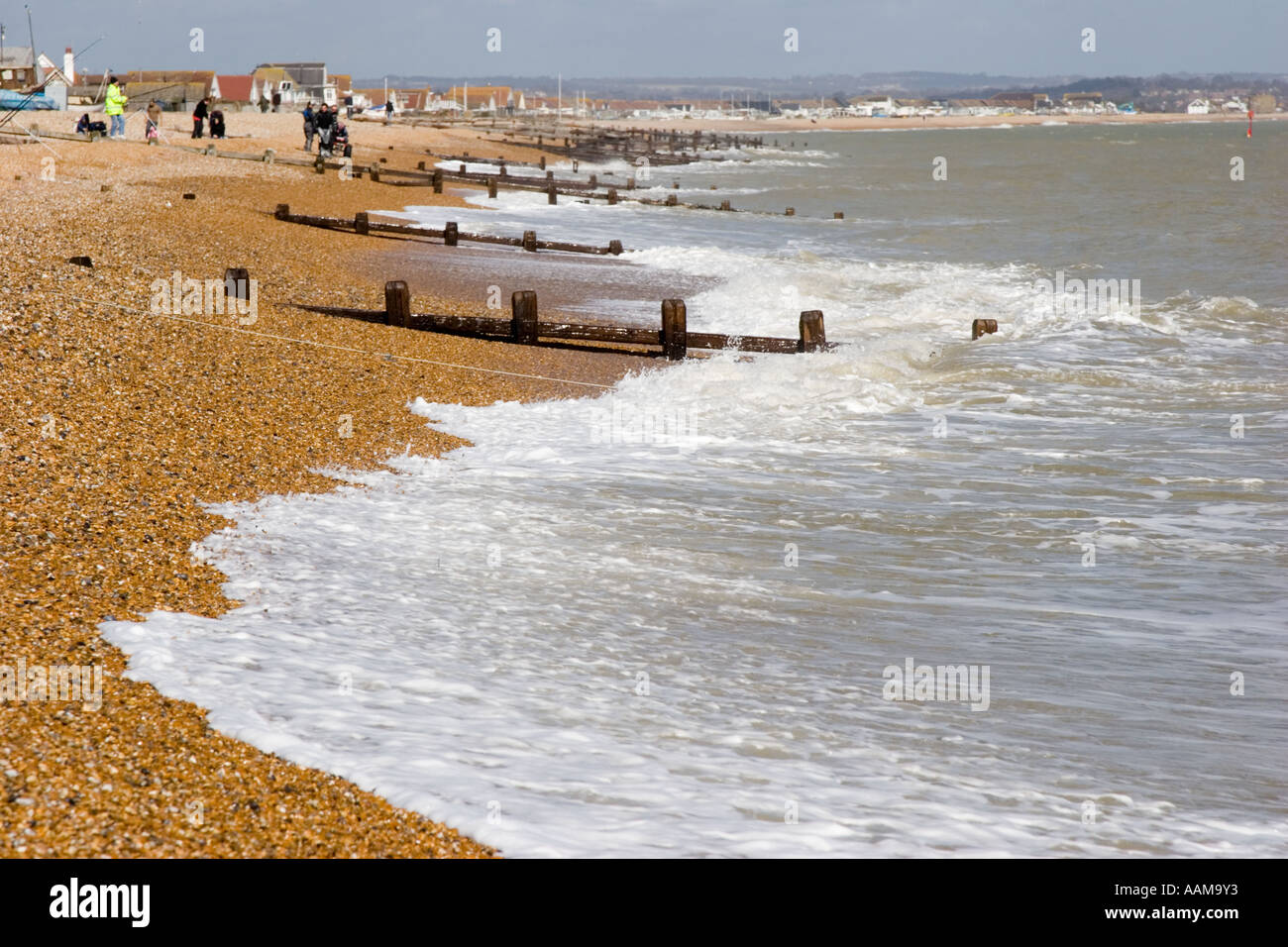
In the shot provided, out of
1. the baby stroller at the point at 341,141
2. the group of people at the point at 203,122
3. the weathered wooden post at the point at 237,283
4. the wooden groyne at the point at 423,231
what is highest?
the group of people at the point at 203,122

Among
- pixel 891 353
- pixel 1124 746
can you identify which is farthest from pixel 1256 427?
pixel 1124 746

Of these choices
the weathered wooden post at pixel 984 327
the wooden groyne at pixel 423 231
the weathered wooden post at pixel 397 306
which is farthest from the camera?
the wooden groyne at pixel 423 231

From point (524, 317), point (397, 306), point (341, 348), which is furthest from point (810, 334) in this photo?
point (341, 348)

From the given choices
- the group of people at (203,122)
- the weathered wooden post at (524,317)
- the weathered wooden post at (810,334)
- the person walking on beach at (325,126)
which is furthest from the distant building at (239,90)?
the weathered wooden post at (810,334)

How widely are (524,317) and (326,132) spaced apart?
93.8 ft

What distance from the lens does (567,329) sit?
1426cm

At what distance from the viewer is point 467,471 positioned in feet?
30.8

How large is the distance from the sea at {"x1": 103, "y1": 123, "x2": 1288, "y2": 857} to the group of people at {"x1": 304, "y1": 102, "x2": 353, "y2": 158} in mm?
29940

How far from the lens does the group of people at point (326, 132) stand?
39.6 meters

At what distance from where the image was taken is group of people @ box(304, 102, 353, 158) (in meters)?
39.6

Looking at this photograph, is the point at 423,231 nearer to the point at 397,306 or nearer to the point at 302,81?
the point at 397,306

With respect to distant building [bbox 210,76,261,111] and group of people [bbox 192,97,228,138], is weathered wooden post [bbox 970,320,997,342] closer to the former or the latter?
group of people [bbox 192,97,228,138]

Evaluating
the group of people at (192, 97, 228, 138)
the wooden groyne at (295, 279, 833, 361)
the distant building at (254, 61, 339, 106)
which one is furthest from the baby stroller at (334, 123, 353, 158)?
the distant building at (254, 61, 339, 106)

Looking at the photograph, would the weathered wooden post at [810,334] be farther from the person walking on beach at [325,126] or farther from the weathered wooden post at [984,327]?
the person walking on beach at [325,126]
